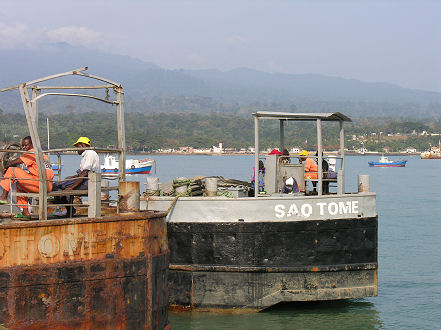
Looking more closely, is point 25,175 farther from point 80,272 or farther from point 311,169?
point 311,169

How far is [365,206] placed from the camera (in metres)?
13.2

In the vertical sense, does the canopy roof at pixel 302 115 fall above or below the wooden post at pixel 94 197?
above

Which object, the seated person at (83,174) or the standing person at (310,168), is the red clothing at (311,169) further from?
the seated person at (83,174)

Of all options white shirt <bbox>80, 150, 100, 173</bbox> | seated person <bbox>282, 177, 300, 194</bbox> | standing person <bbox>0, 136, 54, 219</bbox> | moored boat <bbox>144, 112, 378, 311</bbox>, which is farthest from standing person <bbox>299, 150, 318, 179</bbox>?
standing person <bbox>0, 136, 54, 219</bbox>

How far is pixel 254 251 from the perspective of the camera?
12.5 metres

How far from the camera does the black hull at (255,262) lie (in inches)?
494

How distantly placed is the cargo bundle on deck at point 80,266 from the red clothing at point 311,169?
208 inches

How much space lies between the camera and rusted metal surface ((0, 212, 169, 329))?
324 inches

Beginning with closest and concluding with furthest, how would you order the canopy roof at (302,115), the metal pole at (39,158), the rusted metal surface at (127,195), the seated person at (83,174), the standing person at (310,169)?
the metal pole at (39,158)
the rusted metal surface at (127,195)
the seated person at (83,174)
the canopy roof at (302,115)
the standing person at (310,169)

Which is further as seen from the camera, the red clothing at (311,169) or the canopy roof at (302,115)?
the red clothing at (311,169)

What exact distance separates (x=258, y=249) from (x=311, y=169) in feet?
8.03

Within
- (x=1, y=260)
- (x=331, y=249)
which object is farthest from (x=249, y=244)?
(x=1, y=260)

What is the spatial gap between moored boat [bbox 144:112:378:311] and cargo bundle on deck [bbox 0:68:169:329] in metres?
3.16

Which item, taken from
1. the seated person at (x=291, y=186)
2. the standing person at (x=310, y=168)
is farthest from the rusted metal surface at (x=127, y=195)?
the standing person at (x=310, y=168)
